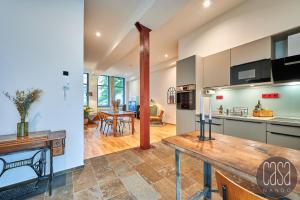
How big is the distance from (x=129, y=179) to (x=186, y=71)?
2788mm

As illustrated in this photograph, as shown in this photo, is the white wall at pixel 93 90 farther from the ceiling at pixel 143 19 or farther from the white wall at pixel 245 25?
the white wall at pixel 245 25

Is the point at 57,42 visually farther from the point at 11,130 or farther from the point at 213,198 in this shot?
the point at 213,198

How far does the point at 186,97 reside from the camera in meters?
3.55

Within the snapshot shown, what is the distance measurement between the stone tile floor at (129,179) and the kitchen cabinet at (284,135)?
3.94 ft

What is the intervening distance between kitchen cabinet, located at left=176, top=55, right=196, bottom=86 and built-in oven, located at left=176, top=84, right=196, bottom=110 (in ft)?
0.44

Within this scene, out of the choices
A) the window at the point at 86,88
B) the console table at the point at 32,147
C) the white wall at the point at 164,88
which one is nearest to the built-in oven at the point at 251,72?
the console table at the point at 32,147

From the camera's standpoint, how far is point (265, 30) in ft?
8.13

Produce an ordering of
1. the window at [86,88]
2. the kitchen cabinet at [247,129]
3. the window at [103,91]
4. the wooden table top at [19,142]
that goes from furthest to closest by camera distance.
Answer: the window at [103,91] → the window at [86,88] → the kitchen cabinet at [247,129] → the wooden table top at [19,142]

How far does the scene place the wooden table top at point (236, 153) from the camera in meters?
0.78

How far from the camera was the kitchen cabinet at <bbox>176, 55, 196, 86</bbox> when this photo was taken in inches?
130

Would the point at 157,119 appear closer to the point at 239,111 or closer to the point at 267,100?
the point at 239,111

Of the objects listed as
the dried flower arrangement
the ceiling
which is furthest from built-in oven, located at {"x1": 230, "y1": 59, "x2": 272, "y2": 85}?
the dried flower arrangement

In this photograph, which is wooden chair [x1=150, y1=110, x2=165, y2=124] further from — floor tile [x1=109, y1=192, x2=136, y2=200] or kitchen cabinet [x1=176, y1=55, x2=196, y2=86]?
floor tile [x1=109, y1=192, x2=136, y2=200]

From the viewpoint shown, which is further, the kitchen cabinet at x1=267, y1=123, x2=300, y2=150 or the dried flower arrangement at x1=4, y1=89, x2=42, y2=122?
the kitchen cabinet at x1=267, y1=123, x2=300, y2=150
